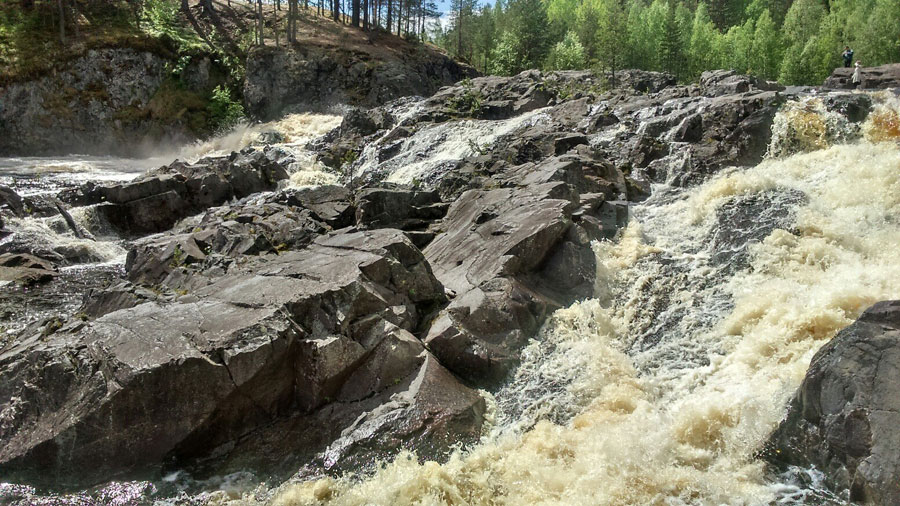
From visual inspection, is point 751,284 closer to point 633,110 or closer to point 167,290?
point 167,290

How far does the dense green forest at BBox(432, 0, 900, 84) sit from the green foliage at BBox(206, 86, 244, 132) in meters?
25.4

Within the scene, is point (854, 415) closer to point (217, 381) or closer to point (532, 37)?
point (217, 381)

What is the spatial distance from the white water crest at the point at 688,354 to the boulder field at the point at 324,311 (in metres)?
0.76

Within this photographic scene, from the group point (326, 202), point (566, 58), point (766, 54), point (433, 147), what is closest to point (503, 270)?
point (326, 202)

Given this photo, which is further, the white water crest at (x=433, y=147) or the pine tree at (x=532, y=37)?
the pine tree at (x=532, y=37)

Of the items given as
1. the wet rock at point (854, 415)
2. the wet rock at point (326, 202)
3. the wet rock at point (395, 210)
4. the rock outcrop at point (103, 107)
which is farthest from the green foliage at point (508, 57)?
the wet rock at point (854, 415)

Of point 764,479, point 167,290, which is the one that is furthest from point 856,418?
point 167,290

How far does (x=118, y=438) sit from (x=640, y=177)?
17607mm

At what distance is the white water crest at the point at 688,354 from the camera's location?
8.63m

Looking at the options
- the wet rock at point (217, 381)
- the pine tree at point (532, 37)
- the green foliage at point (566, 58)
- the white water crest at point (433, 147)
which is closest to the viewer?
the wet rock at point (217, 381)

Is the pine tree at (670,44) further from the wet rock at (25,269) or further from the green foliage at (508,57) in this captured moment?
the wet rock at (25,269)

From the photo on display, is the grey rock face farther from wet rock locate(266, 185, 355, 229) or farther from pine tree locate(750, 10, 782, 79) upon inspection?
pine tree locate(750, 10, 782, 79)

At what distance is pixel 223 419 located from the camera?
33.4ft

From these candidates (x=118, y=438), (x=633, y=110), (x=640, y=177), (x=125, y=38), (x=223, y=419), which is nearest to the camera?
(x=118, y=438)
